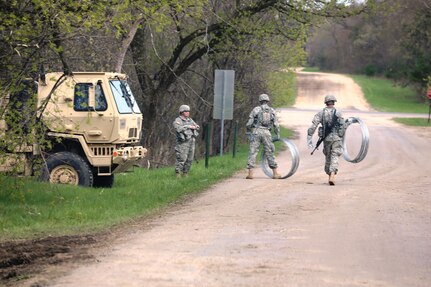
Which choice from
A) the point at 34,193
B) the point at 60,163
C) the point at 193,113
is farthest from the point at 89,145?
the point at 193,113

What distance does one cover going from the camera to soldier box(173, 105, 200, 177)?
19.3 meters

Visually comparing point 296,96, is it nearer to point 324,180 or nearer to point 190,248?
point 324,180

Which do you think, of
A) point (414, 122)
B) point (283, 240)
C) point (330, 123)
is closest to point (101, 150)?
point (330, 123)

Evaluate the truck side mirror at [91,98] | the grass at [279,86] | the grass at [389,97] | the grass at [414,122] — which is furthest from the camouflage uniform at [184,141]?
the grass at [389,97]

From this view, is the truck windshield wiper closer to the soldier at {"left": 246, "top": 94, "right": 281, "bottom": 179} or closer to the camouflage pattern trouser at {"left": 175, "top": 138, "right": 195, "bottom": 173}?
the camouflage pattern trouser at {"left": 175, "top": 138, "right": 195, "bottom": 173}

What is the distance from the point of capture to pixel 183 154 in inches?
771

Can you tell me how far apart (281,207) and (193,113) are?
19.7 meters

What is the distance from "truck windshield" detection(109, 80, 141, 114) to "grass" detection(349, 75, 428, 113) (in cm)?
5000

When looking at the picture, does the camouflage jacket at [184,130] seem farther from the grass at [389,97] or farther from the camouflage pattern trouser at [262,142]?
the grass at [389,97]

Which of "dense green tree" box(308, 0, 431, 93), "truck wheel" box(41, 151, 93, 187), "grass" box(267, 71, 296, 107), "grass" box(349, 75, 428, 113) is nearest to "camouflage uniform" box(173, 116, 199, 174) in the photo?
"truck wheel" box(41, 151, 93, 187)

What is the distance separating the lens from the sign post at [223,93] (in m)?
24.5

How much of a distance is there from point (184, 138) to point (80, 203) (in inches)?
181

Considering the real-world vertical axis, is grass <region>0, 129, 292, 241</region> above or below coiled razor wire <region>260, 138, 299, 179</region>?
below

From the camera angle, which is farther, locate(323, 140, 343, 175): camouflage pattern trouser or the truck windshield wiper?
locate(323, 140, 343, 175): camouflage pattern trouser
